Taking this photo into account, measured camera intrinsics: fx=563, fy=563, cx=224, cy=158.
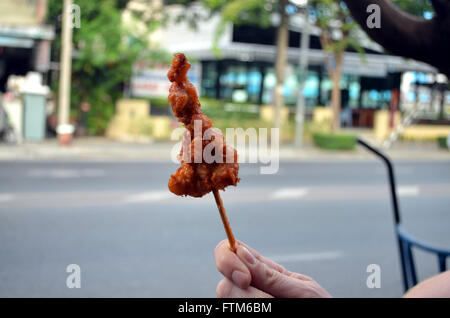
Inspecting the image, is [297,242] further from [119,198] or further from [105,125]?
[105,125]

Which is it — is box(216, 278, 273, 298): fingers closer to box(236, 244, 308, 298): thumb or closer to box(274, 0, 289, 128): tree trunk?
box(236, 244, 308, 298): thumb

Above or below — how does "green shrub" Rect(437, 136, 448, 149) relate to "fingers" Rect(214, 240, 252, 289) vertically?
below

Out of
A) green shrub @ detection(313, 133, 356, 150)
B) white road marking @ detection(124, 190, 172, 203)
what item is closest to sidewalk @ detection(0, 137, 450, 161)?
green shrub @ detection(313, 133, 356, 150)

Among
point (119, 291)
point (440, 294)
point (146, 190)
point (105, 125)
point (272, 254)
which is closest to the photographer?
point (440, 294)

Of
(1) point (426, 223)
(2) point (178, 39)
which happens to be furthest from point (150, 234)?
(2) point (178, 39)

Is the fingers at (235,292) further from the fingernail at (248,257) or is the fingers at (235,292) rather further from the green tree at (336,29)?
the green tree at (336,29)
